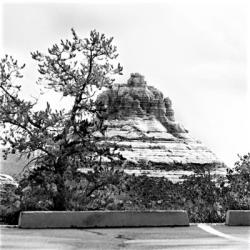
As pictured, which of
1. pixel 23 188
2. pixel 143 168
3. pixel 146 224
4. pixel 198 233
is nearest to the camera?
pixel 198 233

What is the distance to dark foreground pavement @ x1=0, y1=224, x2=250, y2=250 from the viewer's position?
9.04m

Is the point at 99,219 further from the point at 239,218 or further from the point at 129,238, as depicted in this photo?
the point at 239,218

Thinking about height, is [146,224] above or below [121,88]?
below

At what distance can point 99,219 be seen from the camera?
11.8 metres

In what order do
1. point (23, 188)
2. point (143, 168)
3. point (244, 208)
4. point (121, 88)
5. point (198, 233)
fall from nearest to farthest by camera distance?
point (198, 233), point (23, 188), point (244, 208), point (143, 168), point (121, 88)

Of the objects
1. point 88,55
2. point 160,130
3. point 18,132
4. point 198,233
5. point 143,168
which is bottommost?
point 198,233

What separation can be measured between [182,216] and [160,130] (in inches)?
4628

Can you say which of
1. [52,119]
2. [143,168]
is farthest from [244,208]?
[143,168]

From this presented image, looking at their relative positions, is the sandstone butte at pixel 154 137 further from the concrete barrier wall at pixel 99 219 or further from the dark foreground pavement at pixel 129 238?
the dark foreground pavement at pixel 129 238

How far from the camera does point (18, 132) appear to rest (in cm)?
1265

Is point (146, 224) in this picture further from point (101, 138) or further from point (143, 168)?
point (143, 168)

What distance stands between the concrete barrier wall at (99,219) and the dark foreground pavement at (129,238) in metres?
0.31

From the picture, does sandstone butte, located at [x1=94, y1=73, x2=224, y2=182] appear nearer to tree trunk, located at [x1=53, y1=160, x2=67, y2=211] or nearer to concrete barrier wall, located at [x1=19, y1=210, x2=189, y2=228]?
tree trunk, located at [x1=53, y1=160, x2=67, y2=211]

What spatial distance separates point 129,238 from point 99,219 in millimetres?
1802
